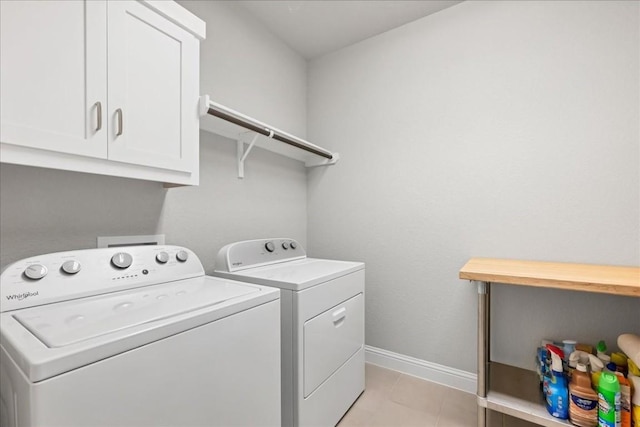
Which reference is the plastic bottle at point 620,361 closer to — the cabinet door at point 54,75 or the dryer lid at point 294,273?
the dryer lid at point 294,273

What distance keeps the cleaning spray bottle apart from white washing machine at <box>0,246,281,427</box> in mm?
1213

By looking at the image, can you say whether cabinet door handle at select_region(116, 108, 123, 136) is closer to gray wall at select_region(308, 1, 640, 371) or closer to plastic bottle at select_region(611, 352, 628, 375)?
gray wall at select_region(308, 1, 640, 371)

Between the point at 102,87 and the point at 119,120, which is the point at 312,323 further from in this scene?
the point at 102,87

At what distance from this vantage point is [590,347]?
4.90 feet

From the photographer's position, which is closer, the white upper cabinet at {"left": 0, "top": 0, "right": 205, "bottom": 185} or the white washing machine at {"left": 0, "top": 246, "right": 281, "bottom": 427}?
the white washing machine at {"left": 0, "top": 246, "right": 281, "bottom": 427}

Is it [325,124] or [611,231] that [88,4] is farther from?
[611,231]

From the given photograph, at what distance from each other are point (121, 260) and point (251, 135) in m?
1.03

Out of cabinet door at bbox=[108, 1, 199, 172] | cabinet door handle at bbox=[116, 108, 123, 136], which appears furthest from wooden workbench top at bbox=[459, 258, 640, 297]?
cabinet door handle at bbox=[116, 108, 123, 136]

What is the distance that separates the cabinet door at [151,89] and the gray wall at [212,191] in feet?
1.09

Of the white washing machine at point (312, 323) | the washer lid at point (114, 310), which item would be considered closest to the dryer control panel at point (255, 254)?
the white washing machine at point (312, 323)

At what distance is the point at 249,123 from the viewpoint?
5.41 feet

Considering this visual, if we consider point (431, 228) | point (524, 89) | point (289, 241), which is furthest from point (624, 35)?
point (289, 241)

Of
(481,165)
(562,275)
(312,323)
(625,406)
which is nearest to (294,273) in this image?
(312,323)

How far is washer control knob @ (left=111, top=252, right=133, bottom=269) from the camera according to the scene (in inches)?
44.1
